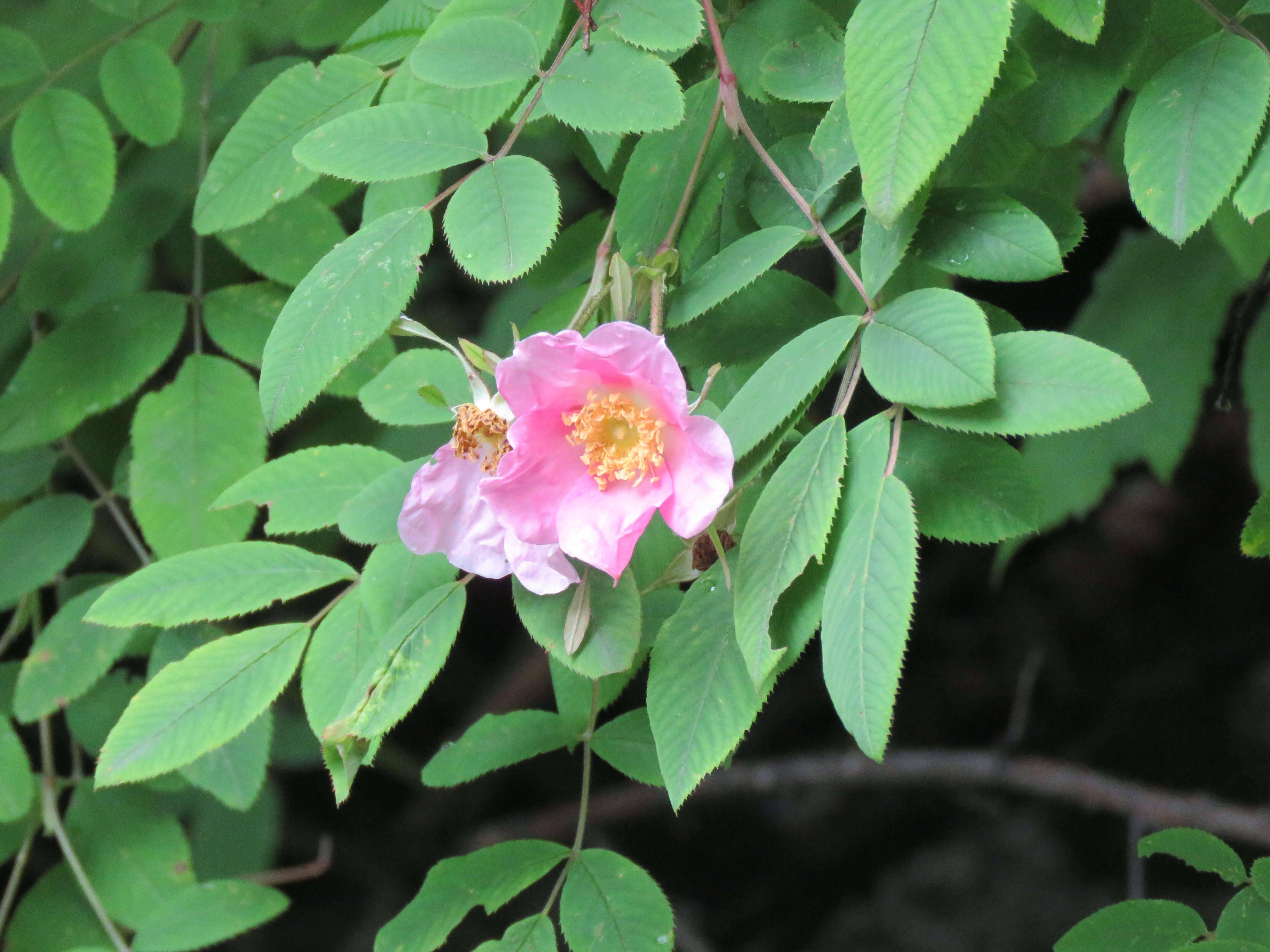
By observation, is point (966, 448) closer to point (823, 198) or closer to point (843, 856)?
point (823, 198)

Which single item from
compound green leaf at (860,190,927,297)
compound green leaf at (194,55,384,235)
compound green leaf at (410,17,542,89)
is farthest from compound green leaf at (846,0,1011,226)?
compound green leaf at (194,55,384,235)

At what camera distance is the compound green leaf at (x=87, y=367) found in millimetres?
1162

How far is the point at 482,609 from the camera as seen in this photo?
2.45 meters

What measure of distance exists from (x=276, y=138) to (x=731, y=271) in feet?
1.60

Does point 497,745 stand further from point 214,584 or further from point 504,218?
point 504,218

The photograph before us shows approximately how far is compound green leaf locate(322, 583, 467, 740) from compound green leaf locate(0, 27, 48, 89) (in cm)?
81

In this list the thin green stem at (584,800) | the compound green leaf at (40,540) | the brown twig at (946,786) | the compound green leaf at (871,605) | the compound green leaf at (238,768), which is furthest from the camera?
the brown twig at (946,786)

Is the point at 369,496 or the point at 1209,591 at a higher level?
the point at 369,496

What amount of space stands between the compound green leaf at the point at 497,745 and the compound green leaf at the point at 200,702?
17cm

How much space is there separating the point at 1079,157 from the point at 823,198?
1.93ft

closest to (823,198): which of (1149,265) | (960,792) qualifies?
(1149,265)

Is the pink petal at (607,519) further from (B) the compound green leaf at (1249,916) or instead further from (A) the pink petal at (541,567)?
(B) the compound green leaf at (1249,916)

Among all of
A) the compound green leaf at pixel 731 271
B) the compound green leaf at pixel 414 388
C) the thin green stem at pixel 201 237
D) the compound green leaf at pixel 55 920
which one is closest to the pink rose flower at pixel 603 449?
the compound green leaf at pixel 731 271

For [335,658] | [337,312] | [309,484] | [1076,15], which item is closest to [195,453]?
[309,484]
